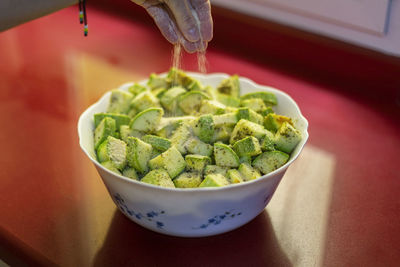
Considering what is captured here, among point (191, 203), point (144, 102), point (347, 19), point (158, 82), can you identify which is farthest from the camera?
point (347, 19)

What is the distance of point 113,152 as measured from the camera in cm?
81

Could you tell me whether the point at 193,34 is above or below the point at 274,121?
above

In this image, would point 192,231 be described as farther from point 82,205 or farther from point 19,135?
point 19,135

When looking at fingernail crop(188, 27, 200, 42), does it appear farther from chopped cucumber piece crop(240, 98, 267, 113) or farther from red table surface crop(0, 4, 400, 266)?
red table surface crop(0, 4, 400, 266)

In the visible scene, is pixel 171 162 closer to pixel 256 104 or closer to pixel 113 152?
pixel 113 152

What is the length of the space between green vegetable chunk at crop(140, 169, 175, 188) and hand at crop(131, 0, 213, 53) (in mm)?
250

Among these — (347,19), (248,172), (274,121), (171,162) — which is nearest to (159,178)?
(171,162)

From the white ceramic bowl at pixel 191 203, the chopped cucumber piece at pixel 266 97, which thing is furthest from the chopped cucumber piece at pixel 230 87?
the white ceramic bowl at pixel 191 203

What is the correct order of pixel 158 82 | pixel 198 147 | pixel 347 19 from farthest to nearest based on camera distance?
pixel 347 19, pixel 158 82, pixel 198 147

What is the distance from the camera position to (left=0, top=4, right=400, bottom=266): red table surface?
2.64ft

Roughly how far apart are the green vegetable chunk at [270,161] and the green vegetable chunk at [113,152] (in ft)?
0.77

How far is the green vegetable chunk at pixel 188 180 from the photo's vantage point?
0.77m

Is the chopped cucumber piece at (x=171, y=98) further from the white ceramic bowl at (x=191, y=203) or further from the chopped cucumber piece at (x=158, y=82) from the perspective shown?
the white ceramic bowl at (x=191, y=203)

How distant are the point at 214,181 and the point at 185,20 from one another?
289mm
